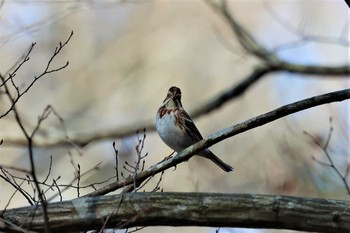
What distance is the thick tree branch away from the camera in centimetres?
308

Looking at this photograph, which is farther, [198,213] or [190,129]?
[190,129]

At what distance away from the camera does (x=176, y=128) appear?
17.4ft

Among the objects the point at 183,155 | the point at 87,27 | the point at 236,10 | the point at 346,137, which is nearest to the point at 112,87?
the point at 87,27

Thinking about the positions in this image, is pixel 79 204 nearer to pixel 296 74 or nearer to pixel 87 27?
pixel 296 74

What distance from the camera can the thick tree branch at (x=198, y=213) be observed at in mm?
3082

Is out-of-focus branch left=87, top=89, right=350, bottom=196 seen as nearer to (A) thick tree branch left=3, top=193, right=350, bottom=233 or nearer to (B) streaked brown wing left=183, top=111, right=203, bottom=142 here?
(A) thick tree branch left=3, top=193, right=350, bottom=233

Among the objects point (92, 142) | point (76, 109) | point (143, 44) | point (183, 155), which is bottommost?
point (183, 155)

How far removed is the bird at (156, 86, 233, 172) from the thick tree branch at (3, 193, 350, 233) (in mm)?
2037

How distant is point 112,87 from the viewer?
434 inches

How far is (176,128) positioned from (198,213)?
222 centimetres

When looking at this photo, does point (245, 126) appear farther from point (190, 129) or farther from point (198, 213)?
point (190, 129)

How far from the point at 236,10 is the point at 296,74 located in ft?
14.8

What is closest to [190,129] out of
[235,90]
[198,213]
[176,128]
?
[176,128]

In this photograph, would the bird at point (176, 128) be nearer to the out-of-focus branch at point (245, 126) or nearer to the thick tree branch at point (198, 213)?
the out-of-focus branch at point (245, 126)
